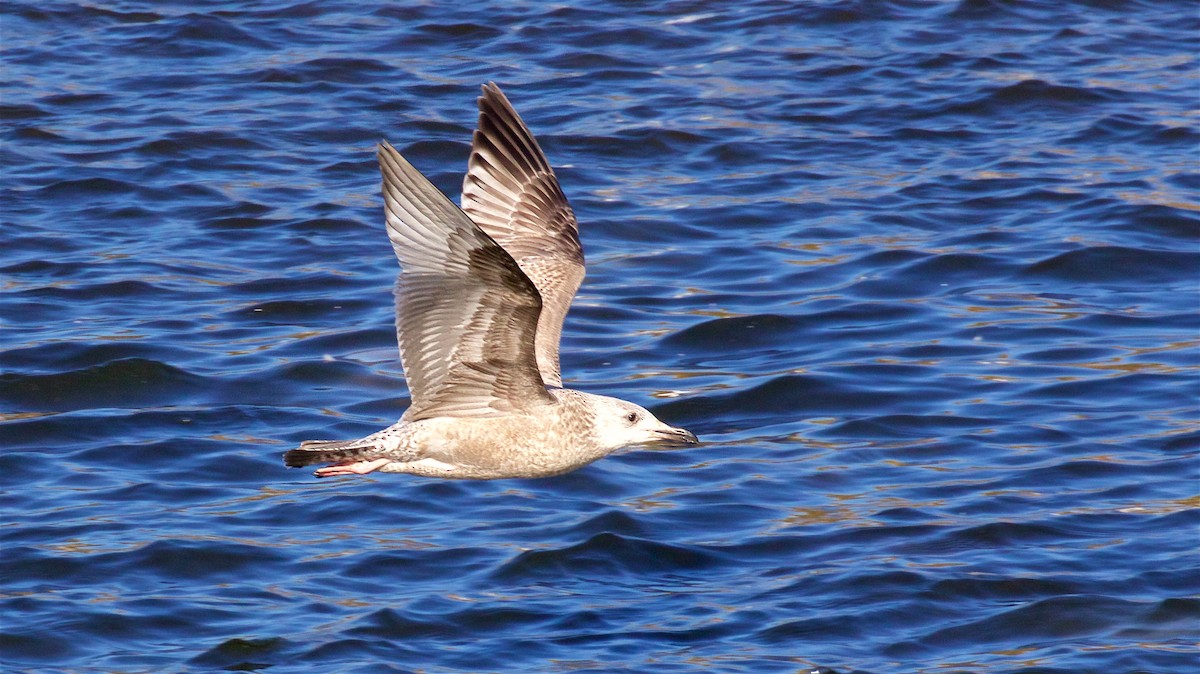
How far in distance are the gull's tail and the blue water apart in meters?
1.17

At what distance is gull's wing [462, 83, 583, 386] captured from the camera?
7.59 m

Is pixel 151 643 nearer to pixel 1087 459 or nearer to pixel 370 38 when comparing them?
pixel 1087 459

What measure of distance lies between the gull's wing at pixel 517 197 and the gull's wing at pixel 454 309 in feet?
4.18

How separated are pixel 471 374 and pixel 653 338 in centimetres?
376

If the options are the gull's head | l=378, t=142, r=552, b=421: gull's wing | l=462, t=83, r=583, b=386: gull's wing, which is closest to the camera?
l=378, t=142, r=552, b=421: gull's wing

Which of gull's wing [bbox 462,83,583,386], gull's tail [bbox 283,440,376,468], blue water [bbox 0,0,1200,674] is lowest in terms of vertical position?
A: blue water [bbox 0,0,1200,674]

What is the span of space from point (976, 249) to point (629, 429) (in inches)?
204

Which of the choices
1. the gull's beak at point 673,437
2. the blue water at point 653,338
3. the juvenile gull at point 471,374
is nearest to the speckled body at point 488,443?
the juvenile gull at point 471,374

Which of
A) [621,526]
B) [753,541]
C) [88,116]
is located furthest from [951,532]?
[88,116]

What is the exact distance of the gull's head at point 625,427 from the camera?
6469 mm

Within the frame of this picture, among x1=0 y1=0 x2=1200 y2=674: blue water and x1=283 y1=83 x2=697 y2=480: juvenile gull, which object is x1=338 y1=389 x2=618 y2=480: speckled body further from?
x1=0 y1=0 x2=1200 y2=674: blue water

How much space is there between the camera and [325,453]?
20.6 ft

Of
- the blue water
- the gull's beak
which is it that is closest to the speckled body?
the gull's beak

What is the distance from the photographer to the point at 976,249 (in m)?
11.1
